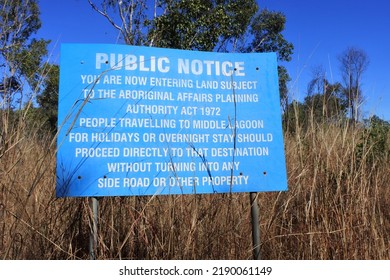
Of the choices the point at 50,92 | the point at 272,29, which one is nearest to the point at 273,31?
the point at 272,29

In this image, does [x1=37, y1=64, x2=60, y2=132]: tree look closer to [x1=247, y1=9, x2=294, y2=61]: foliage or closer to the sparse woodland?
the sparse woodland

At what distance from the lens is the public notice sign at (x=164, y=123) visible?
65.8 inches

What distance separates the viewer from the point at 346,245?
6.22 feet

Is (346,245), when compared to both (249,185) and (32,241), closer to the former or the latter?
(249,185)

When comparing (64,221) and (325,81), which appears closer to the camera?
(64,221)

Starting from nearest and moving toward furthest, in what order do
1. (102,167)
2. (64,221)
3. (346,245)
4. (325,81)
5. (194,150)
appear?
(102,167)
(194,150)
(346,245)
(64,221)
(325,81)

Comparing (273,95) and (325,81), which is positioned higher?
(325,81)

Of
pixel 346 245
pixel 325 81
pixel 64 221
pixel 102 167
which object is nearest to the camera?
pixel 102 167

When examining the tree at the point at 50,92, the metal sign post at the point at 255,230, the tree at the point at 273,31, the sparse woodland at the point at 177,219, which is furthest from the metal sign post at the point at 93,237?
the tree at the point at 273,31

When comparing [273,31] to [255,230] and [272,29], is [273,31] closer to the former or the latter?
[272,29]

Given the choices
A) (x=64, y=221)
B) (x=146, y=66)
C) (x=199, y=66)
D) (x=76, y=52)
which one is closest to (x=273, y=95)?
(x=199, y=66)

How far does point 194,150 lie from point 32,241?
0.93m

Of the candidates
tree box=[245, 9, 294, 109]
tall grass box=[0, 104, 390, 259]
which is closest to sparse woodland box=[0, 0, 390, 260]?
tall grass box=[0, 104, 390, 259]

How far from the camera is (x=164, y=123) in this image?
1.78 metres
